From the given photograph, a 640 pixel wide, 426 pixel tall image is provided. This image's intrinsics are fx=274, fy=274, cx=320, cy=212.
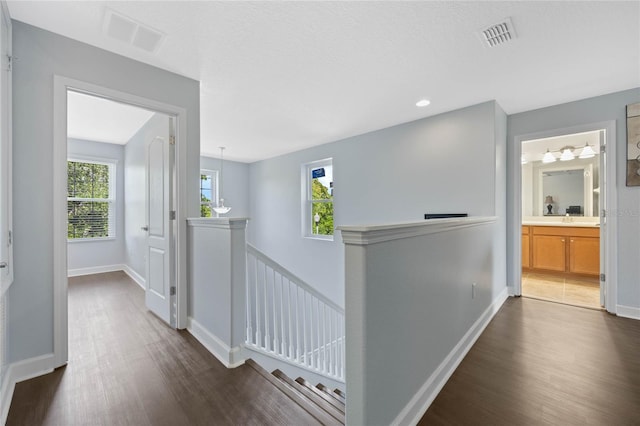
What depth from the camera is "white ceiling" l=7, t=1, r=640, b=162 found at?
170cm

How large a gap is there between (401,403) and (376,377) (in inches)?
13.3

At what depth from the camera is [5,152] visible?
1597 mm

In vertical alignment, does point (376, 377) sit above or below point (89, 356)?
above

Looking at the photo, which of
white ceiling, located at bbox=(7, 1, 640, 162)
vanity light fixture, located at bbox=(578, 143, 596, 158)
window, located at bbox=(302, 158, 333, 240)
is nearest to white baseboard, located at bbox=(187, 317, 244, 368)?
white ceiling, located at bbox=(7, 1, 640, 162)

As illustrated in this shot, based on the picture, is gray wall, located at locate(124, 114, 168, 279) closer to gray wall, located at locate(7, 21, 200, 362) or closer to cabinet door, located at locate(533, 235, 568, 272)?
gray wall, located at locate(7, 21, 200, 362)

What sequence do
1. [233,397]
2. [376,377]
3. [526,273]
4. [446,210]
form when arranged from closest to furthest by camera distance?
1. [376,377]
2. [233,397]
3. [446,210]
4. [526,273]

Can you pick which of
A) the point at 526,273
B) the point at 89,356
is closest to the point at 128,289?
the point at 89,356

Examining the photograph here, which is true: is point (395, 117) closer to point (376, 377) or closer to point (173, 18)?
point (173, 18)

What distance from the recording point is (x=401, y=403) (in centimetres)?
136

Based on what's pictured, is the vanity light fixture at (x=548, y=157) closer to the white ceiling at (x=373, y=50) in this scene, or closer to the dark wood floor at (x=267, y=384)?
the white ceiling at (x=373, y=50)

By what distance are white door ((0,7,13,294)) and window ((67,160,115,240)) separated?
12.3 feet

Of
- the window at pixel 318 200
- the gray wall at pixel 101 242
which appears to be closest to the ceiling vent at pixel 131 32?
the window at pixel 318 200

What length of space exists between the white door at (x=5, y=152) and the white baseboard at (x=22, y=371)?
1.81 ft

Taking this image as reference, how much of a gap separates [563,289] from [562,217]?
1.96m
